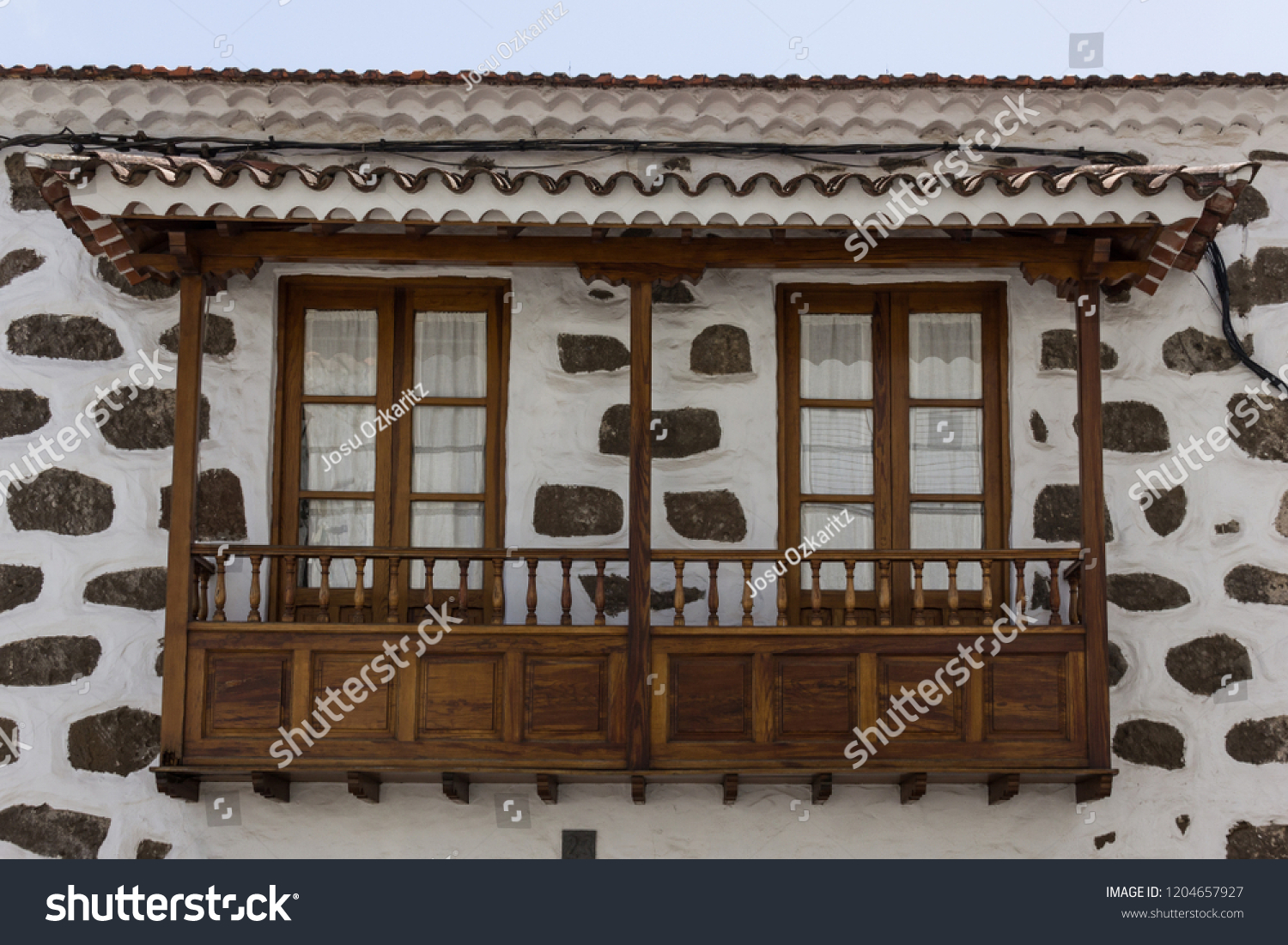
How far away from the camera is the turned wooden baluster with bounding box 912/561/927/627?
19.7ft

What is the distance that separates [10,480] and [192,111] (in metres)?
1.86

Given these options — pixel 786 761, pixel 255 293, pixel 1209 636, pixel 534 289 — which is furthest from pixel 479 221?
pixel 1209 636

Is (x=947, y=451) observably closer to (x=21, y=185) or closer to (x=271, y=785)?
(x=271, y=785)

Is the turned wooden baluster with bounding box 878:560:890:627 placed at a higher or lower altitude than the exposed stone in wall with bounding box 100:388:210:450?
lower

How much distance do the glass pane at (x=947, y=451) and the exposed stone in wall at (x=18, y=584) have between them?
3.87m

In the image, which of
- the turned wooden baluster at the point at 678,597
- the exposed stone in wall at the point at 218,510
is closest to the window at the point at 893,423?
the turned wooden baluster at the point at 678,597

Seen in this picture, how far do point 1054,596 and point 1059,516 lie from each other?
595 millimetres

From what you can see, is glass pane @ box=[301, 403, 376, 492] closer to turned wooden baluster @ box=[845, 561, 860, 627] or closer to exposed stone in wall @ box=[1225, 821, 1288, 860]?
turned wooden baluster @ box=[845, 561, 860, 627]

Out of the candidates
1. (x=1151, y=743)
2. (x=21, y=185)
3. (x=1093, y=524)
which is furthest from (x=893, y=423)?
(x=21, y=185)

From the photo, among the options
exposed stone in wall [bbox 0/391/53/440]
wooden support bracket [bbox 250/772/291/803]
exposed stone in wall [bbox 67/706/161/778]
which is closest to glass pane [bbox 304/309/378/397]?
exposed stone in wall [bbox 0/391/53/440]

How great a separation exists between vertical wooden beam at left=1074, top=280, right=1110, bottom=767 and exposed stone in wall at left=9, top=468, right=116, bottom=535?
4.15 metres

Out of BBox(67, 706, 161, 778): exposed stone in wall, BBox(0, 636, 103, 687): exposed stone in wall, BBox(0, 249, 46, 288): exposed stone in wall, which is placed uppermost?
BBox(0, 249, 46, 288): exposed stone in wall

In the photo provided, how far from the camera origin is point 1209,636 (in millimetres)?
6438

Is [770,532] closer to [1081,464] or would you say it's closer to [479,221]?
[1081,464]
